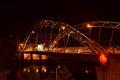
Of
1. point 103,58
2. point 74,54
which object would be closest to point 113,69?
point 103,58

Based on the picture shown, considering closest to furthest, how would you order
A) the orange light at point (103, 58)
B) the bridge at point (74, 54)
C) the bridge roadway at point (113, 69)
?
the bridge roadway at point (113, 69) < the orange light at point (103, 58) < the bridge at point (74, 54)

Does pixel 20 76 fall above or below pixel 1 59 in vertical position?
below

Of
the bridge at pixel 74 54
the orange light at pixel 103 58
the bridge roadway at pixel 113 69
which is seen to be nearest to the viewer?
the bridge roadway at pixel 113 69

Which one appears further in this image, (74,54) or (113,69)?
(74,54)

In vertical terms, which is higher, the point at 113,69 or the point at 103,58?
the point at 103,58

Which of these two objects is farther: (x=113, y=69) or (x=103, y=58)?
(x=103, y=58)

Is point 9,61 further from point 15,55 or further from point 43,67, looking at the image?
point 43,67

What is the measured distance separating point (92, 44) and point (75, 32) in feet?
11.4

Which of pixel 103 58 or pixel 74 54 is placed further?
pixel 74 54

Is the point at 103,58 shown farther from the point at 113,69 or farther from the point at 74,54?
the point at 74,54

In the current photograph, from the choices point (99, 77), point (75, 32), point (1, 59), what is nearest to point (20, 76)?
point (1, 59)

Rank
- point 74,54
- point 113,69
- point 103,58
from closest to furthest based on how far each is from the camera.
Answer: point 113,69
point 103,58
point 74,54

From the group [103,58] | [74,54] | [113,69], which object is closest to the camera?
[113,69]

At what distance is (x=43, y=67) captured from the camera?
5869 cm
